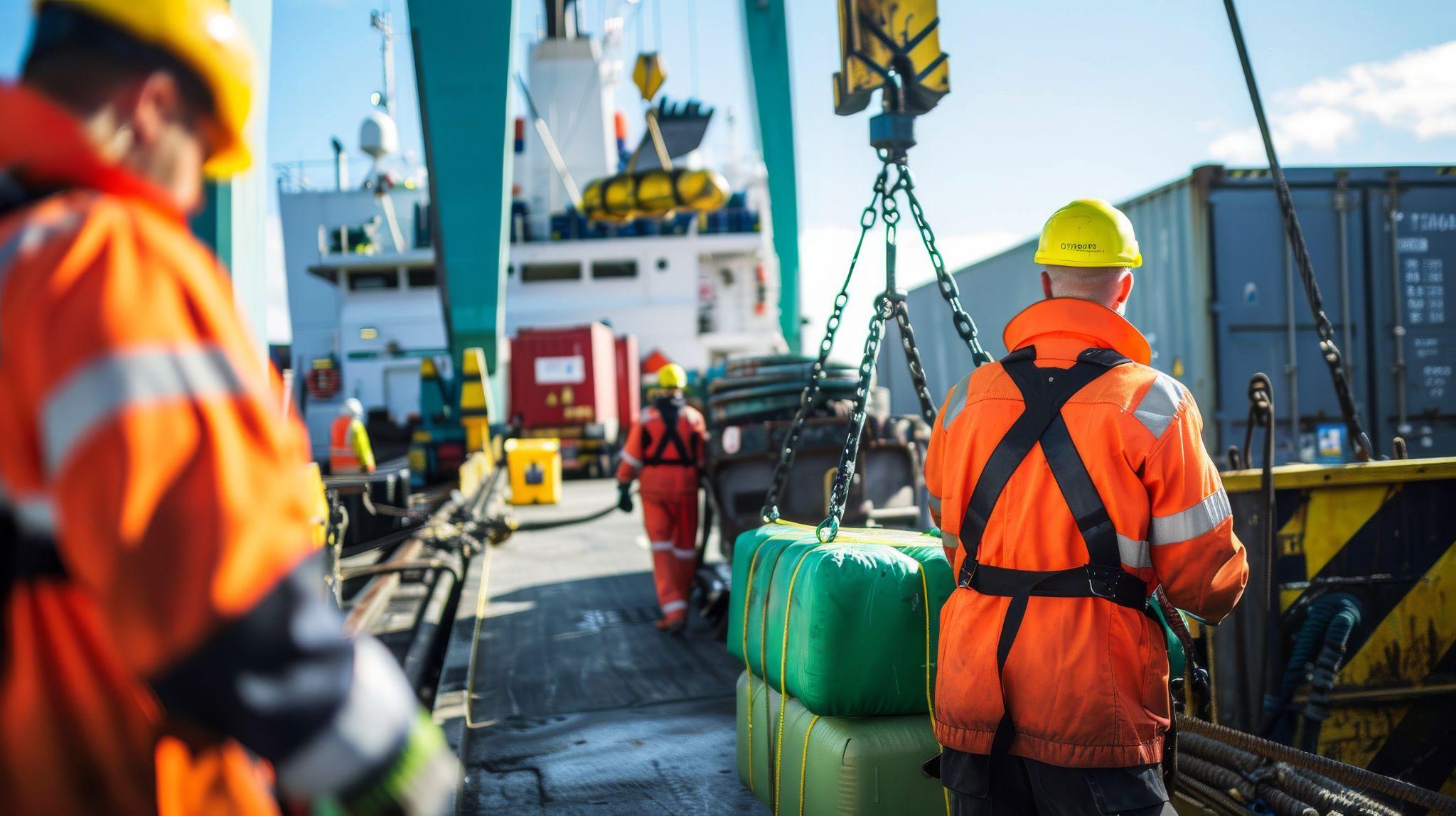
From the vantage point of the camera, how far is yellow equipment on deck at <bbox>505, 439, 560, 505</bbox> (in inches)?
539

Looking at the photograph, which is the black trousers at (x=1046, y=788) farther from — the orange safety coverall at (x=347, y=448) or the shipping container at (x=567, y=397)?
the shipping container at (x=567, y=397)

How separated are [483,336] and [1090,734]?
45.9ft

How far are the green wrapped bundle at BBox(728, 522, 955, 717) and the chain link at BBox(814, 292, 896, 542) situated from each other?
15 cm

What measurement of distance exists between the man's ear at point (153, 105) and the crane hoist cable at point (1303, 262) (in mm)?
3443

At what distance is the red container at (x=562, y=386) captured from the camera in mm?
18000

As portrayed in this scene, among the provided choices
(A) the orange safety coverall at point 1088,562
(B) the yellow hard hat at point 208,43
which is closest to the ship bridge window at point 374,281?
(A) the orange safety coverall at point 1088,562

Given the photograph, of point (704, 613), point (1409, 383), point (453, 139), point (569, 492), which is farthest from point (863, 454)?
point (569, 492)

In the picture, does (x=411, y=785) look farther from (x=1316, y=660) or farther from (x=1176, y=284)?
(x=1176, y=284)

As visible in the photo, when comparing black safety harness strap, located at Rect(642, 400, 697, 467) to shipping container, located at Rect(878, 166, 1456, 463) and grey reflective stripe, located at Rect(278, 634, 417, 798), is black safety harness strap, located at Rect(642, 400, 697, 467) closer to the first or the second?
shipping container, located at Rect(878, 166, 1456, 463)

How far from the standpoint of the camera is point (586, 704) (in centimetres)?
502

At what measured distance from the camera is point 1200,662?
3.46 metres

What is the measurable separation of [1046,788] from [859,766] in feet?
2.20

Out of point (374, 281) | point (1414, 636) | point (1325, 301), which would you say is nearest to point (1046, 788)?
point (1414, 636)

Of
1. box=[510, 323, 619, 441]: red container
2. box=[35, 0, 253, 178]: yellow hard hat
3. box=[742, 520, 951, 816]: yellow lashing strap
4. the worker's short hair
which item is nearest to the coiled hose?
box=[742, 520, 951, 816]: yellow lashing strap
